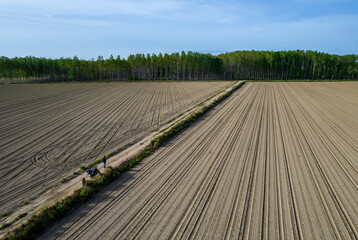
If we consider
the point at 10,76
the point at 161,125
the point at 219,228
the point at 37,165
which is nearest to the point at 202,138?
the point at 161,125

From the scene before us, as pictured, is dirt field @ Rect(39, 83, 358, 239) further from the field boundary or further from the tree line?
the tree line

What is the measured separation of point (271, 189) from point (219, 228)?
3593 mm

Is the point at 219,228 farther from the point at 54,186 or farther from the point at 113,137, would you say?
the point at 113,137

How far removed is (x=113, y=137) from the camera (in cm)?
1703

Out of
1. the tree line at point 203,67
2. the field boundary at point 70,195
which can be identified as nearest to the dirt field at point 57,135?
the field boundary at point 70,195

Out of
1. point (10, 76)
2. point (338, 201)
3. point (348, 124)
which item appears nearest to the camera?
point (338, 201)

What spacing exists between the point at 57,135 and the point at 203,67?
70.1 metres

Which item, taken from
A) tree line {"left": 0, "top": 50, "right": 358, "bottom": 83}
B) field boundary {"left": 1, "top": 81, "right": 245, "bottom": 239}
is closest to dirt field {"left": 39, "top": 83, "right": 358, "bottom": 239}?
field boundary {"left": 1, "top": 81, "right": 245, "bottom": 239}

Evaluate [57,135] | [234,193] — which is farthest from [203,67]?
[234,193]

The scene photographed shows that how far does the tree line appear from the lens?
76.8 meters

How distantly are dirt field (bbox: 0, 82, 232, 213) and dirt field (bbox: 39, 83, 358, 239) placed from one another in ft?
12.0

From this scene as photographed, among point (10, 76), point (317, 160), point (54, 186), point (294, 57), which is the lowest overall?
point (54, 186)

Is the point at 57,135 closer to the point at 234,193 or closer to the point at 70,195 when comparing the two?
the point at 70,195

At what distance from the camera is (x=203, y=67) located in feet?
267
